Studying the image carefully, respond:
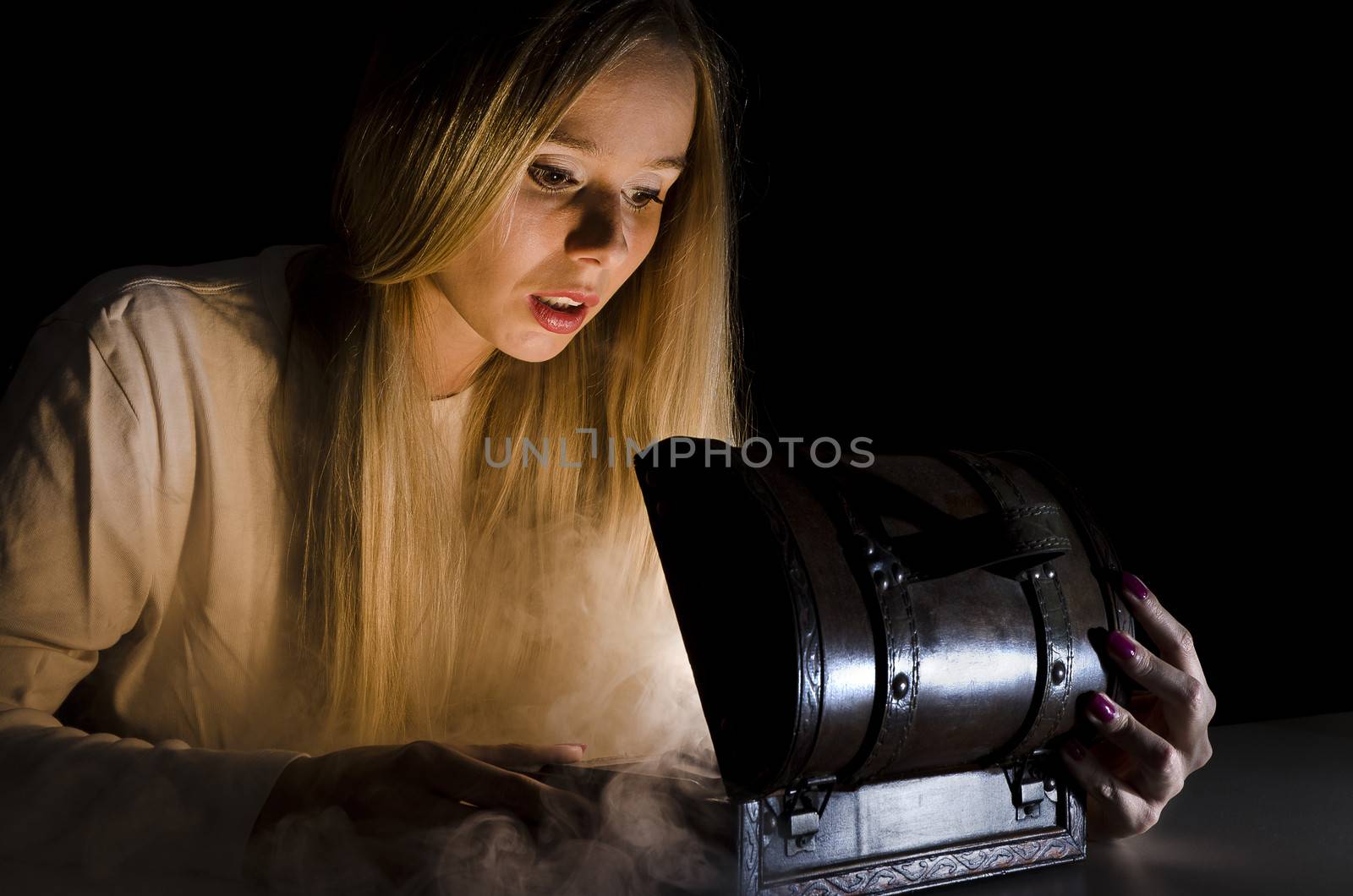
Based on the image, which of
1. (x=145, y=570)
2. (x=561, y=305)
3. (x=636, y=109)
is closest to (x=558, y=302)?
(x=561, y=305)

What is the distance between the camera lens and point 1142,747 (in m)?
1.16

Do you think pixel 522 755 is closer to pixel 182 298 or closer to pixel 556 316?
pixel 556 316

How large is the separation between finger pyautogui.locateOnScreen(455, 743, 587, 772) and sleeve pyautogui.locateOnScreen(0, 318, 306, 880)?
0.18 m

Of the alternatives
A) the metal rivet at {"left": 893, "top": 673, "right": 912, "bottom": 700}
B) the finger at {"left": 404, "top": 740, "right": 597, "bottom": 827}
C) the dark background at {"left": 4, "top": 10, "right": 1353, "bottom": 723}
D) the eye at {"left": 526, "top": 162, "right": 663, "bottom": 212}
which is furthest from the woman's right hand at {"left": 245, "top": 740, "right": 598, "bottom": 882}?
the dark background at {"left": 4, "top": 10, "right": 1353, "bottom": 723}

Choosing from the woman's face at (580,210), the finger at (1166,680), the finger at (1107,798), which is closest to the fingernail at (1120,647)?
the finger at (1166,680)

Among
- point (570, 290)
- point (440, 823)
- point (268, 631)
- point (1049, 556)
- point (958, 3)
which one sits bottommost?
point (440, 823)

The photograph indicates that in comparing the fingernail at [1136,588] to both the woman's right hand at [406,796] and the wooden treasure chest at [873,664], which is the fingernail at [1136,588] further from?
the woman's right hand at [406,796]

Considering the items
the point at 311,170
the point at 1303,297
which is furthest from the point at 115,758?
the point at 1303,297

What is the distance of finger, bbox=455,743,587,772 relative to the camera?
1.04 m

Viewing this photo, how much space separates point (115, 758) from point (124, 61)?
105 centimetres

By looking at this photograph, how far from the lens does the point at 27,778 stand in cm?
104

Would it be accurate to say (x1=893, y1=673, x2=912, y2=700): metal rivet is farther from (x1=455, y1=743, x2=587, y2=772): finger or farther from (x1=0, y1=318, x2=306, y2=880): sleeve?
(x1=0, y1=318, x2=306, y2=880): sleeve

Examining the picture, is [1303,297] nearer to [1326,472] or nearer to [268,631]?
[1326,472]

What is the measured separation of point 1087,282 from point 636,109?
1.21 m
